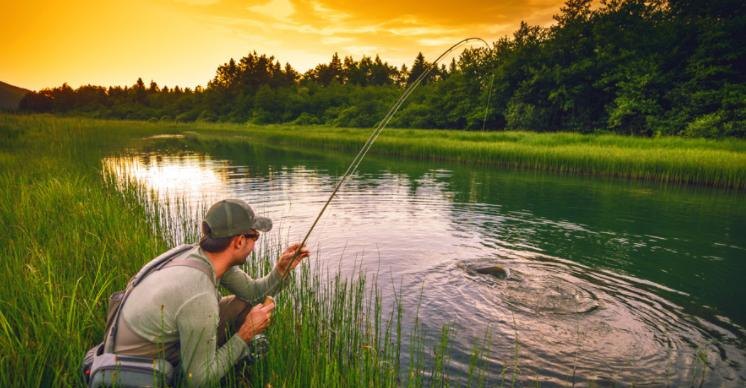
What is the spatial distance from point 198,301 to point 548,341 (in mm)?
4763

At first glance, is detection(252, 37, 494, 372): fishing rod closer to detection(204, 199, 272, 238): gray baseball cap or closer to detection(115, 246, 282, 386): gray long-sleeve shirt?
detection(204, 199, 272, 238): gray baseball cap

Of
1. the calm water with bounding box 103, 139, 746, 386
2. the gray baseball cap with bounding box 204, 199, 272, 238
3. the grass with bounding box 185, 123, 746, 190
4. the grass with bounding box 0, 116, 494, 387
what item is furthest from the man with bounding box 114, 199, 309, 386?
the grass with bounding box 185, 123, 746, 190

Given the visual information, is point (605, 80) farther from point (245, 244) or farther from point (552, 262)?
point (245, 244)

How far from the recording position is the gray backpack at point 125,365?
2.43 m

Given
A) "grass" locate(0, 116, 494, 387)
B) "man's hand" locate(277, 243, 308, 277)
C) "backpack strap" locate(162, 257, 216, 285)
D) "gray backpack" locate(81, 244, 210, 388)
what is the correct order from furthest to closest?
"man's hand" locate(277, 243, 308, 277) → "grass" locate(0, 116, 494, 387) → "backpack strap" locate(162, 257, 216, 285) → "gray backpack" locate(81, 244, 210, 388)

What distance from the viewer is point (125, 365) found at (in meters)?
2.45

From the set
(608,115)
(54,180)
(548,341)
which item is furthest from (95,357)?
(608,115)

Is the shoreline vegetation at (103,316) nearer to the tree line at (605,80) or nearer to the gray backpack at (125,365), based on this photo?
the gray backpack at (125,365)

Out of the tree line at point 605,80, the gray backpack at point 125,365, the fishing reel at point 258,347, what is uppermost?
the tree line at point 605,80

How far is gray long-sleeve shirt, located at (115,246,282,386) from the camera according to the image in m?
2.45

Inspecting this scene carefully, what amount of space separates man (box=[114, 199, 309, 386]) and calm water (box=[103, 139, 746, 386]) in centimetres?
213

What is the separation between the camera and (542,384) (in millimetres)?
4684

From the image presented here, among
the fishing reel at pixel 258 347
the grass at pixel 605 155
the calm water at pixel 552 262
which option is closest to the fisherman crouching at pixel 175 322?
the fishing reel at pixel 258 347

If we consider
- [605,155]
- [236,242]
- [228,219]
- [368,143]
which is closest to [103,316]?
[236,242]
